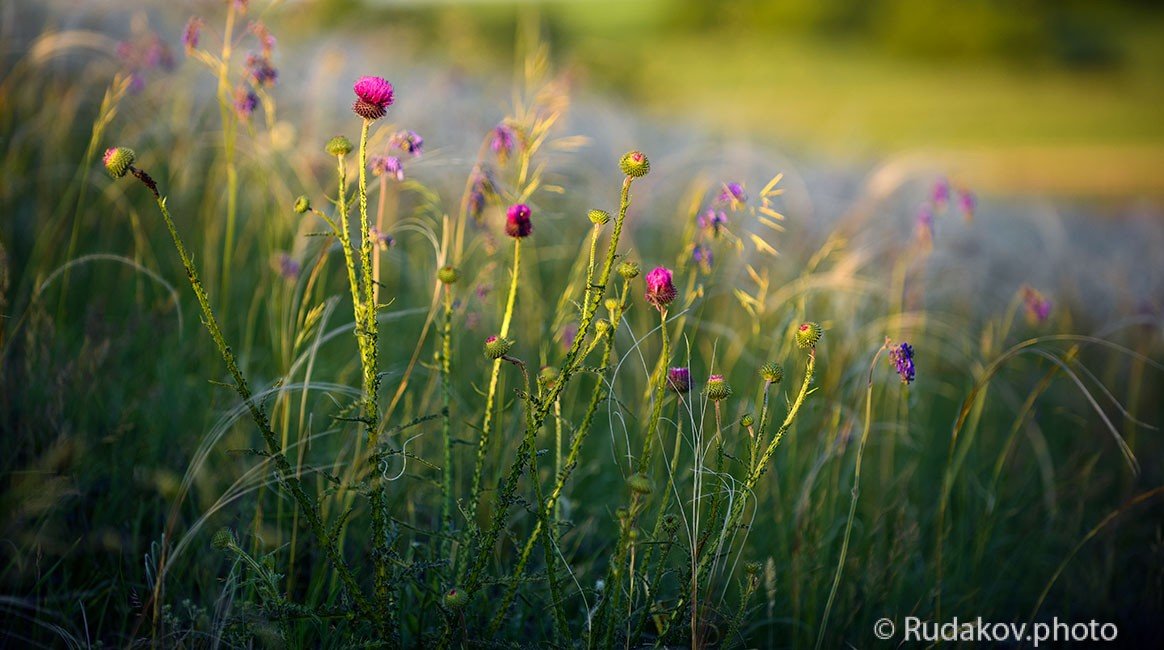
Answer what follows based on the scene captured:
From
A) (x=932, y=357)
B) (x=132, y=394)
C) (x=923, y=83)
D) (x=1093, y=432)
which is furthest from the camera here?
(x=923, y=83)

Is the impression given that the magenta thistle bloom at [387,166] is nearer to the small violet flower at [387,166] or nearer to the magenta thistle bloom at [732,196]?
the small violet flower at [387,166]

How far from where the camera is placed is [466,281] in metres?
3.10

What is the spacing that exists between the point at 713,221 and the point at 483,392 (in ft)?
1.81

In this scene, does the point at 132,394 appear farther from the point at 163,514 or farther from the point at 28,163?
the point at 28,163

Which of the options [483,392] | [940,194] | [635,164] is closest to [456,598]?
[483,392]

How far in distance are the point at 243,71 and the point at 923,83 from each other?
2241 centimetres

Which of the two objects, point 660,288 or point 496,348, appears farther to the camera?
point 660,288

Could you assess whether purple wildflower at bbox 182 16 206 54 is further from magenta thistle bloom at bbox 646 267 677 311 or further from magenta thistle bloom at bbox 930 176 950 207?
magenta thistle bloom at bbox 930 176 950 207

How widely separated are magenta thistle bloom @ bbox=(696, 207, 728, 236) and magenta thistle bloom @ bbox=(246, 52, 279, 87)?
3.48 ft

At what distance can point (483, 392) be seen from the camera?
59.2 inches

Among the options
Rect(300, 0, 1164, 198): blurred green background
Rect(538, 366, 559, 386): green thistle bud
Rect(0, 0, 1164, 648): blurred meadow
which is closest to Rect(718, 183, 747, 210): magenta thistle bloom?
Rect(0, 0, 1164, 648): blurred meadow

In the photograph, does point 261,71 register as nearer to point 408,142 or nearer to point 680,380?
point 408,142

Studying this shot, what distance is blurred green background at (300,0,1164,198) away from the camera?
1011cm

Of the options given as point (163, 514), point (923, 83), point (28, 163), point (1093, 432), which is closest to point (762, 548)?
point (163, 514)
